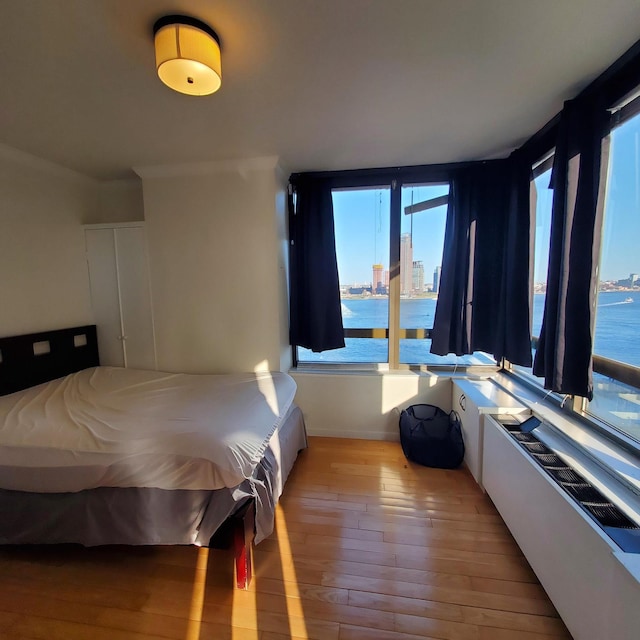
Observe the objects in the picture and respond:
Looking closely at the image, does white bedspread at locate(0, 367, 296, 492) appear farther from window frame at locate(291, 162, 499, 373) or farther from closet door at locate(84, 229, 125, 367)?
window frame at locate(291, 162, 499, 373)

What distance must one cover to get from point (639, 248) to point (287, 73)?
6.09 ft

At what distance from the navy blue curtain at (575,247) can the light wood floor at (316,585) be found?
1.01 m

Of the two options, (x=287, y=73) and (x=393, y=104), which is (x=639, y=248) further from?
(x=287, y=73)

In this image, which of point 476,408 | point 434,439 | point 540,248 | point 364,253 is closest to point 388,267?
point 364,253

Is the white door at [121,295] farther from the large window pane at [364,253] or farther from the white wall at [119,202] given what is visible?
the large window pane at [364,253]

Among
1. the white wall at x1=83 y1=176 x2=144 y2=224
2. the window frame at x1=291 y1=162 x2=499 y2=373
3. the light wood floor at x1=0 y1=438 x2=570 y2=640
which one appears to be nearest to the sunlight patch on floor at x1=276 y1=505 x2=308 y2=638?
the light wood floor at x1=0 y1=438 x2=570 y2=640

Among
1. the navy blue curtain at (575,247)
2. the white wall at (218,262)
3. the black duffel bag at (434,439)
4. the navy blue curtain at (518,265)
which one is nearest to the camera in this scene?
the navy blue curtain at (575,247)

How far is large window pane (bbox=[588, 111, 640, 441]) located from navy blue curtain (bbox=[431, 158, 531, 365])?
59 centimetres

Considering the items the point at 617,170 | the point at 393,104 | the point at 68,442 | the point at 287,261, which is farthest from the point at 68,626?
the point at 617,170

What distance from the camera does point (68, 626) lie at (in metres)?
1.22

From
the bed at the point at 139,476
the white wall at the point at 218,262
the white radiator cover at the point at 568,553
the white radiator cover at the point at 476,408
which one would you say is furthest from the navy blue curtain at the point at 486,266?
the bed at the point at 139,476

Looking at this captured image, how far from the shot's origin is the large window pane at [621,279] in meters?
1.35

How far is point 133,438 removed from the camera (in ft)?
4.84

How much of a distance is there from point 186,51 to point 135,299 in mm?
2189
